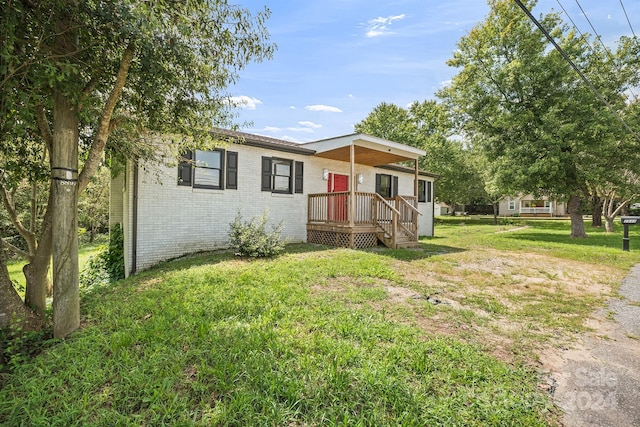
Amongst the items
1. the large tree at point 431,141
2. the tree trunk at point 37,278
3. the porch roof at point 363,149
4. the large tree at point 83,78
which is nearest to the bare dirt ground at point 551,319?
the large tree at point 83,78

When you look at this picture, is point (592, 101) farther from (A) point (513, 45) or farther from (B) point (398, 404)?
(B) point (398, 404)

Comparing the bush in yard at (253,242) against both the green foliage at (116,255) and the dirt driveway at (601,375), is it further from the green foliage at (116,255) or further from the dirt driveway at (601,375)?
the dirt driveway at (601,375)

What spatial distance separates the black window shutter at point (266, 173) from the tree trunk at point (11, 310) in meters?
6.47

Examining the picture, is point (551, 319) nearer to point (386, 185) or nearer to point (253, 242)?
point (253, 242)

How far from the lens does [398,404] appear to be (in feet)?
7.27

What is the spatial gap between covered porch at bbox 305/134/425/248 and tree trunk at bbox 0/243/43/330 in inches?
281

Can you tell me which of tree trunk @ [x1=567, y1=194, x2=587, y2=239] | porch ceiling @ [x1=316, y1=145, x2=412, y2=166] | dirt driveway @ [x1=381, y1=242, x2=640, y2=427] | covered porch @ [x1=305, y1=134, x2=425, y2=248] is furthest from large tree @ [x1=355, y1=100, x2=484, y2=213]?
dirt driveway @ [x1=381, y1=242, x2=640, y2=427]

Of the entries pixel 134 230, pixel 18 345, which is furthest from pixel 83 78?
pixel 134 230

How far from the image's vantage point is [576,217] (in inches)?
567

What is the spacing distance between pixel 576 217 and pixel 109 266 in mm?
18995

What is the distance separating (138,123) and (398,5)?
15.7 ft

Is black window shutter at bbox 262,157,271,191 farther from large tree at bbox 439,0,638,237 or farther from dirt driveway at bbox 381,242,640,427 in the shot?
large tree at bbox 439,0,638,237

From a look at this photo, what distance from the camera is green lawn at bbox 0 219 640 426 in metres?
2.19

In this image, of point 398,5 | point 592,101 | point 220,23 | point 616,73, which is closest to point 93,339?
point 220,23
